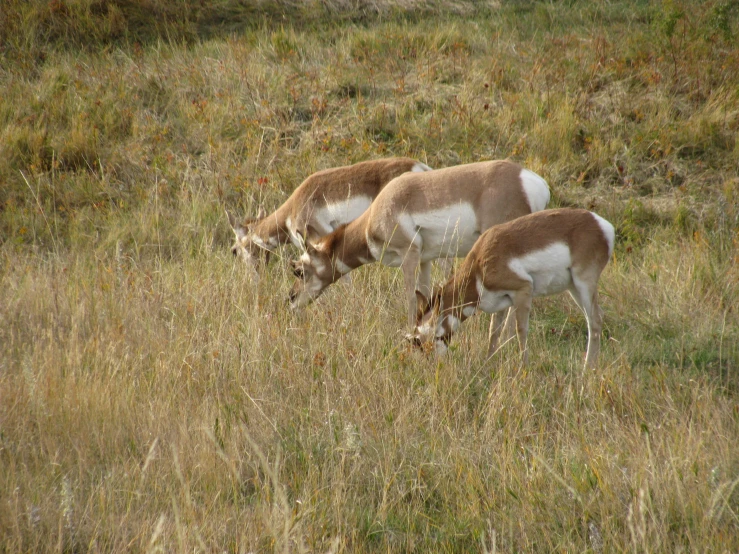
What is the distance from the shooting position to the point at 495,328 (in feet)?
21.9

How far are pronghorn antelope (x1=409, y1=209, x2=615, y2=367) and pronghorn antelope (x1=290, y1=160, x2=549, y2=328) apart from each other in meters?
0.70

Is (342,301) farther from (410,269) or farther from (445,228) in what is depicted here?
(445,228)

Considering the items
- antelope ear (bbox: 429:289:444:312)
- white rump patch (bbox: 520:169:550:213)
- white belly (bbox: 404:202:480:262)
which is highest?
white rump patch (bbox: 520:169:550:213)

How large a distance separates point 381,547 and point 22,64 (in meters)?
12.0

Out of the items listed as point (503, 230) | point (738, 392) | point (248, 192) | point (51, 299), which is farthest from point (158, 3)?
point (738, 392)

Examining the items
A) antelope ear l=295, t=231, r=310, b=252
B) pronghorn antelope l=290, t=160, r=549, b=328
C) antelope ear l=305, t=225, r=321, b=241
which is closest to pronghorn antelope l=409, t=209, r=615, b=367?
pronghorn antelope l=290, t=160, r=549, b=328

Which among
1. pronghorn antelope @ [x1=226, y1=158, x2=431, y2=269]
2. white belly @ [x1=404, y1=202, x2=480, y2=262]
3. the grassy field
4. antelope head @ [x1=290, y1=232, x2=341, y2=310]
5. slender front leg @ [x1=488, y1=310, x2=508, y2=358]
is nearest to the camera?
the grassy field

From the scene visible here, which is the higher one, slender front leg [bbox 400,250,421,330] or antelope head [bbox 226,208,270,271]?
slender front leg [bbox 400,250,421,330]

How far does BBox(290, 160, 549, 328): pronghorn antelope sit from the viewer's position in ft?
22.1

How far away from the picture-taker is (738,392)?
5539 millimetres

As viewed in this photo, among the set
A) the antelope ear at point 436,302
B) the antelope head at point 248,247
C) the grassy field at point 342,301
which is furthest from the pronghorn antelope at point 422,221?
the antelope head at point 248,247

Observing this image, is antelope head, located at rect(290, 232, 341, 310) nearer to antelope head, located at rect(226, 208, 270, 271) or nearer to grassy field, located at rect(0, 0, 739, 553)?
grassy field, located at rect(0, 0, 739, 553)

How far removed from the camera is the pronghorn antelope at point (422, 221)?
6.73 meters

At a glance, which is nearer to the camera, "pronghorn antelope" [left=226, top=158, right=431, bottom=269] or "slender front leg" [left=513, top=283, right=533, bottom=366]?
"slender front leg" [left=513, top=283, right=533, bottom=366]
